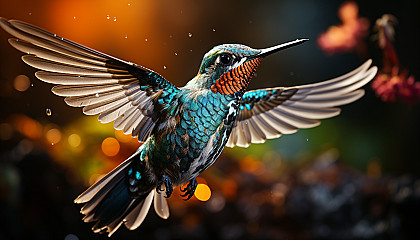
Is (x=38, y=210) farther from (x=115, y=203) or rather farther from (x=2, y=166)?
(x=115, y=203)

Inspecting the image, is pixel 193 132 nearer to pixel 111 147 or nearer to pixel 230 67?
pixel 230 67

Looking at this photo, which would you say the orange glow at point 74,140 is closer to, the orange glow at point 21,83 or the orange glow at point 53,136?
the orange glow at point 53,136

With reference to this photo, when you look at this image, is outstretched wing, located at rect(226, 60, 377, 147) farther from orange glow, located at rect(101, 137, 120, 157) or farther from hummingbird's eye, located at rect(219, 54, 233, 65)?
orange glow, located at rect(101, 137, 120, 157)

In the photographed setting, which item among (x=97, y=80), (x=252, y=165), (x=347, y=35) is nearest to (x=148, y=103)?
(x=97, y=80)

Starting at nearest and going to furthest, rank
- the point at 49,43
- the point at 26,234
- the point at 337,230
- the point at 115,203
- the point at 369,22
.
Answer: the point at 49,43, the point at 115,203, the point at 337,230, the point at 369,22, the point at 26,234

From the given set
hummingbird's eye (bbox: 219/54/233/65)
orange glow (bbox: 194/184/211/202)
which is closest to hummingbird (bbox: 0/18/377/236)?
hummingbird's eye (bbox: 219/54/233/65)

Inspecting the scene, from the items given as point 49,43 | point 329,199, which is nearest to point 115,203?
point 49,43
